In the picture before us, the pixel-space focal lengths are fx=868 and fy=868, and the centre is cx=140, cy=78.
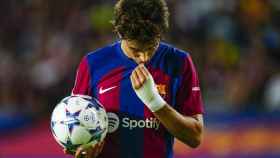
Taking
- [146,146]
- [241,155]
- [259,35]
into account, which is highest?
[146,146]

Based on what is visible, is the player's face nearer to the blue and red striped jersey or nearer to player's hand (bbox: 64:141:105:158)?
the blue and red striped jersey

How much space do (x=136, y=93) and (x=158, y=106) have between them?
7.3 inches

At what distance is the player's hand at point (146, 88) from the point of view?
4086mm

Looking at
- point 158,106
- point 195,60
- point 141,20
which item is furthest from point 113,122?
point 195,60

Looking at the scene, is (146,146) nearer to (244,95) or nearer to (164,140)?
(164,140)

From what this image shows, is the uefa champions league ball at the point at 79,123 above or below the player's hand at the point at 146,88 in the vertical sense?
below

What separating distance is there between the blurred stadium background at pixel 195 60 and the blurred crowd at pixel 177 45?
0.04 feet

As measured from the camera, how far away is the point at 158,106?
4.13 meters

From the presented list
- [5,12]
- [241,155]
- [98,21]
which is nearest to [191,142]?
[241,155]

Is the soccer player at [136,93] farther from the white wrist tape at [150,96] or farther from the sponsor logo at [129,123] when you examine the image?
the white wrist tape at [150,96]

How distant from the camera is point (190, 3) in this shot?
1139cm

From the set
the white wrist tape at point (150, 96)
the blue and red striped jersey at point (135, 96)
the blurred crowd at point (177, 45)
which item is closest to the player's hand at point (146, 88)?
the white wrist tape at point (150, 96)

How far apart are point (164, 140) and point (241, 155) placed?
197 inches

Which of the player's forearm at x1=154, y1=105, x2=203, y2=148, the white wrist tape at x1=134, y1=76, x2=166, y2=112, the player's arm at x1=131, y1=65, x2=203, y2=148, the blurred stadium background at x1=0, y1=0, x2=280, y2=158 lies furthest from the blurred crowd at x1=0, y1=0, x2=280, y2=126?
the white wrist tape at x1=134, y1=76, x2=166, y2=112
